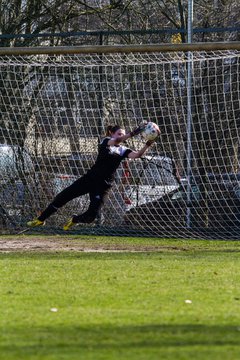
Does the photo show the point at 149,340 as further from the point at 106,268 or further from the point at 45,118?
the point at 45,118

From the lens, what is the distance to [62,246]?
16.9m

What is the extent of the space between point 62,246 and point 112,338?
9034mm

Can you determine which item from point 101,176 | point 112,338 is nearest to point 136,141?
point 101,176

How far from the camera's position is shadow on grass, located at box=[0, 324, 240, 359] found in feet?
24.8

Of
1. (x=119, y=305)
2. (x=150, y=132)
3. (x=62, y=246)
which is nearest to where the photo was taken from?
(x=119, y=305)

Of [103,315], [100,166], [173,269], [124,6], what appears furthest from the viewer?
[124,6]

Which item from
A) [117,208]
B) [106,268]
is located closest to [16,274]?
[106,268]

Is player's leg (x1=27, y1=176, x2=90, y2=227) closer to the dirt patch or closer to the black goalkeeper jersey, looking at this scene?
the black goalkeeper jersey

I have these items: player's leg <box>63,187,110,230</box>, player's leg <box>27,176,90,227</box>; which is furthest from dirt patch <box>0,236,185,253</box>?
player's leg <box>27,176,90,227</box>

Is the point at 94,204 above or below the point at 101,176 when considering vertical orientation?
below

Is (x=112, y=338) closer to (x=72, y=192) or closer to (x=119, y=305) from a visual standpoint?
(x=119, y=305)

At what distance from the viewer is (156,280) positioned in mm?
11734

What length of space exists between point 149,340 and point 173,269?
5.16 meters

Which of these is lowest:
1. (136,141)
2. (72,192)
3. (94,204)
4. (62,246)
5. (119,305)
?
(62,246)
